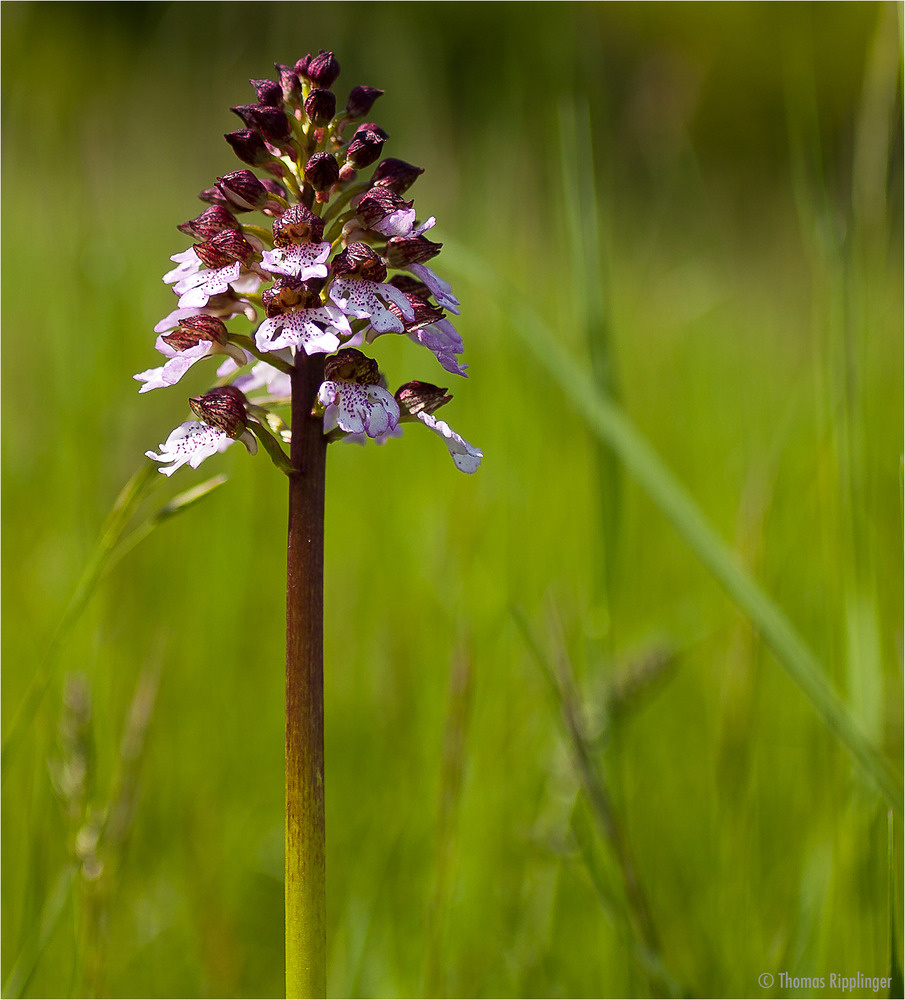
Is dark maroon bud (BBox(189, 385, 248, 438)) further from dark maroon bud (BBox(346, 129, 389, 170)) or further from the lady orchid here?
dark maroon bud (BBox(346, 129, 389, 170))

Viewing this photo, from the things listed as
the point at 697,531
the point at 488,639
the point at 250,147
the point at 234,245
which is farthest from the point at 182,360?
the point at 488,639

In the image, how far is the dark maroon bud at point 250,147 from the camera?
0.99 meters

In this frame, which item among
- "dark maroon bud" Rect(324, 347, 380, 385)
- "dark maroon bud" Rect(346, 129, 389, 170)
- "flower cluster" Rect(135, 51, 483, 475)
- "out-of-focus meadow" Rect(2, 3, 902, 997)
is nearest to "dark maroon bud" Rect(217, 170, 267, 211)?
"flower cluster" Rect(135, 51, 483, 475)

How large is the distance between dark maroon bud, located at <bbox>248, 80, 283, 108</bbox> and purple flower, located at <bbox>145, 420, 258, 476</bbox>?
0.37 meters

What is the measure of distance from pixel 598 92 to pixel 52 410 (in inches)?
87.3

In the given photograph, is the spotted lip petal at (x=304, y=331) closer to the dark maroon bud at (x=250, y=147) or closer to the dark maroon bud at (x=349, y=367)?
the dark maroon bud at (x=349, y=367)

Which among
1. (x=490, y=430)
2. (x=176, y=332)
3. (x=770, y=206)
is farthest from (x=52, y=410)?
(x=770, y=206)

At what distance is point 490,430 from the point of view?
3586mm

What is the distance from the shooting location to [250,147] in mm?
1002

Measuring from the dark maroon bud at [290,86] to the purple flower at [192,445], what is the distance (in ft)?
1.28

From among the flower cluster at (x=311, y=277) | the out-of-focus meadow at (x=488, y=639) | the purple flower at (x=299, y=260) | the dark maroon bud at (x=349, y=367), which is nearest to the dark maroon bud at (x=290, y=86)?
the flower cluster at (x=311, y=277)

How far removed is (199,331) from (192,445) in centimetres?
13

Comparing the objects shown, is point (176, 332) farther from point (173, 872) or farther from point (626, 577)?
point (626, 577)

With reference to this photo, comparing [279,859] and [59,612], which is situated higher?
[59,612]
